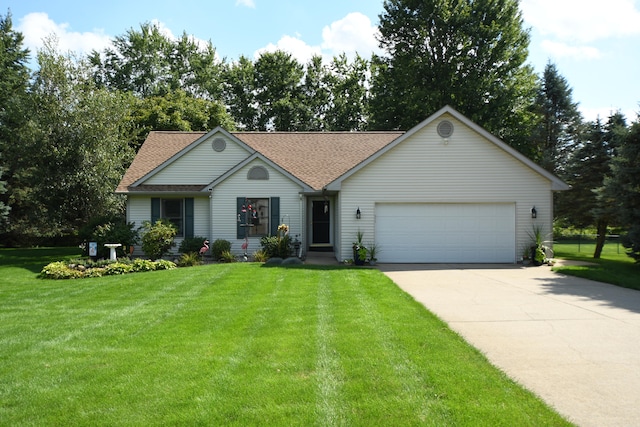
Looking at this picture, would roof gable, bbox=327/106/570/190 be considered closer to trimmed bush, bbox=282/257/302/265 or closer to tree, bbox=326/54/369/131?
trimmed bush, bbox=282/257/302/265

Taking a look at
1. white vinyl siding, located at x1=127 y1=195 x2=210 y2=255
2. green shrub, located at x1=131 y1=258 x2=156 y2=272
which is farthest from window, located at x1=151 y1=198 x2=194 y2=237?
green shrub, located at x1=131 y1=258 x2=156 y2=272

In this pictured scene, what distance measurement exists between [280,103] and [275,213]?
23.2 metres

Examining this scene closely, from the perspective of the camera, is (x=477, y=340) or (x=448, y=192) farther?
(x=448, y=192)

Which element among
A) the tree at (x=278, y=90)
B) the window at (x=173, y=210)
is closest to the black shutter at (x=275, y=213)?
the window at (x=173, y=210)

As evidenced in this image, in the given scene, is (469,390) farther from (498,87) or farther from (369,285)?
(498,87)

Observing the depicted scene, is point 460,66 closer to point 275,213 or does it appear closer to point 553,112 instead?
point 553,112

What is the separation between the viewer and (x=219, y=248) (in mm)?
17078

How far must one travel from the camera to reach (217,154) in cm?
1884

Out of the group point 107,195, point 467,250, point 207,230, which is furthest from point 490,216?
point 107,195

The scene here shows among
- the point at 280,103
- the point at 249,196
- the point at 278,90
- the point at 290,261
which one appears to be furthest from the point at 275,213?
the point at 278,90

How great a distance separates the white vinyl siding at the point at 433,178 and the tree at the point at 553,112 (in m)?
19.7

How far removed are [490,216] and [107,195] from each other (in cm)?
1653

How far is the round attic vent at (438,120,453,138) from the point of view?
1595cm

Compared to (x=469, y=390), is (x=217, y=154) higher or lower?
higher
